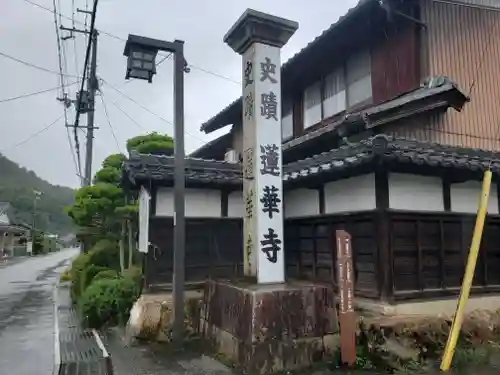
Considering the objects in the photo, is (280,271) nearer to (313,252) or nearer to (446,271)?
(313,252)

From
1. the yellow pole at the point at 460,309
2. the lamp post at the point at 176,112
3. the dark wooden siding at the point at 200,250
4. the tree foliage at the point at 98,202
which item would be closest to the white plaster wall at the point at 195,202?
the dark wooden siding at the point at 200,250

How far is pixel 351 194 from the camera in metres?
9.12

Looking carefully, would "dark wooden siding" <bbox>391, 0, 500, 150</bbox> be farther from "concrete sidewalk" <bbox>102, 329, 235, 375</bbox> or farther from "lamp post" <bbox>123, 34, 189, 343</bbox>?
"concrete sidewalk" <bbox>102, 329, 235, 375</bbox>

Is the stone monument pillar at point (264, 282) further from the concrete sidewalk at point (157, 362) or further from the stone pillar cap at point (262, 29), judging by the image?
the concrete sidewalk at point (157, 362)

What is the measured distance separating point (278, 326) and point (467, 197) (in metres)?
5.61

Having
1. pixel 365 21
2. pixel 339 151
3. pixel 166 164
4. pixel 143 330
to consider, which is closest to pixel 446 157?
pixel 339 151

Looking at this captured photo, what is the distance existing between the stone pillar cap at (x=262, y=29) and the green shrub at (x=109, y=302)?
7922mm

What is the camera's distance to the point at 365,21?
11.5m

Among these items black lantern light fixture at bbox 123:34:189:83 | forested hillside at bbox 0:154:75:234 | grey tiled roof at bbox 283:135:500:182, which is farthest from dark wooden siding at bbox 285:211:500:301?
forested hillside at bbox 0:154:75:234

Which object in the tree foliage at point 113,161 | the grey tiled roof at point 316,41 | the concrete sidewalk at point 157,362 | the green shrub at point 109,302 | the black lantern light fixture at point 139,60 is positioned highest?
the grey tiled roof at point 316,41

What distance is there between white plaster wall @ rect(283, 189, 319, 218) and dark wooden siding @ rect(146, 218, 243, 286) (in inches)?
57.8

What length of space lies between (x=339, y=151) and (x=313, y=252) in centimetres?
301

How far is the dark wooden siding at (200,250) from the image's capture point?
419 inches

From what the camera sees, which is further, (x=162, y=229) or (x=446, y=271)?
(x=162, y=229)
